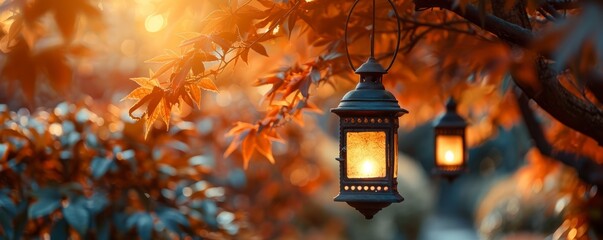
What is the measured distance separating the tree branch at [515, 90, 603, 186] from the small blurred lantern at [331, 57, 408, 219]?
1828 millimetres

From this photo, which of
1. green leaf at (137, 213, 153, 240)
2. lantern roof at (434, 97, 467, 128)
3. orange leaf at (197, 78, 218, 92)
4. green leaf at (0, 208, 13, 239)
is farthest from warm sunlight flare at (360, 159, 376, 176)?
lantern roof at (434, 97, 467, 128)

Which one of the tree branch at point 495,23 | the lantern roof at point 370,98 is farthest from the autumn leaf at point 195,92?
the tree branch at point 495,23

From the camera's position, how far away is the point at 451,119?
5.83m

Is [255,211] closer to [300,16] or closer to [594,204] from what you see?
→ [594,204]

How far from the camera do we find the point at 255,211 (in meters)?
8.70

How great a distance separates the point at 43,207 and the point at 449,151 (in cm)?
244

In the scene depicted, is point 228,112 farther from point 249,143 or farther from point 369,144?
point 369,144

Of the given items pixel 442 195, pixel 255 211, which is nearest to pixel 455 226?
pixel 442 195

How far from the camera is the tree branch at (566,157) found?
5.34m

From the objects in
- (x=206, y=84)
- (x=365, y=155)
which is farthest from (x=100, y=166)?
(x=365, y=155)

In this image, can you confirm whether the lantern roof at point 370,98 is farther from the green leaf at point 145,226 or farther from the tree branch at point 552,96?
the green leaf at point 145,226

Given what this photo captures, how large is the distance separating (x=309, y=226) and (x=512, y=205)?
238 centimetres

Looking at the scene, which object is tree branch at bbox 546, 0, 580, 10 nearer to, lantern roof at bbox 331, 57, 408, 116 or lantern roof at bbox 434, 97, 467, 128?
lantern roof at bbox 331, 57, 408, 116

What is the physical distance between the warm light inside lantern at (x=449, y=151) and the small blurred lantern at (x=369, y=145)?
2.19 metres
